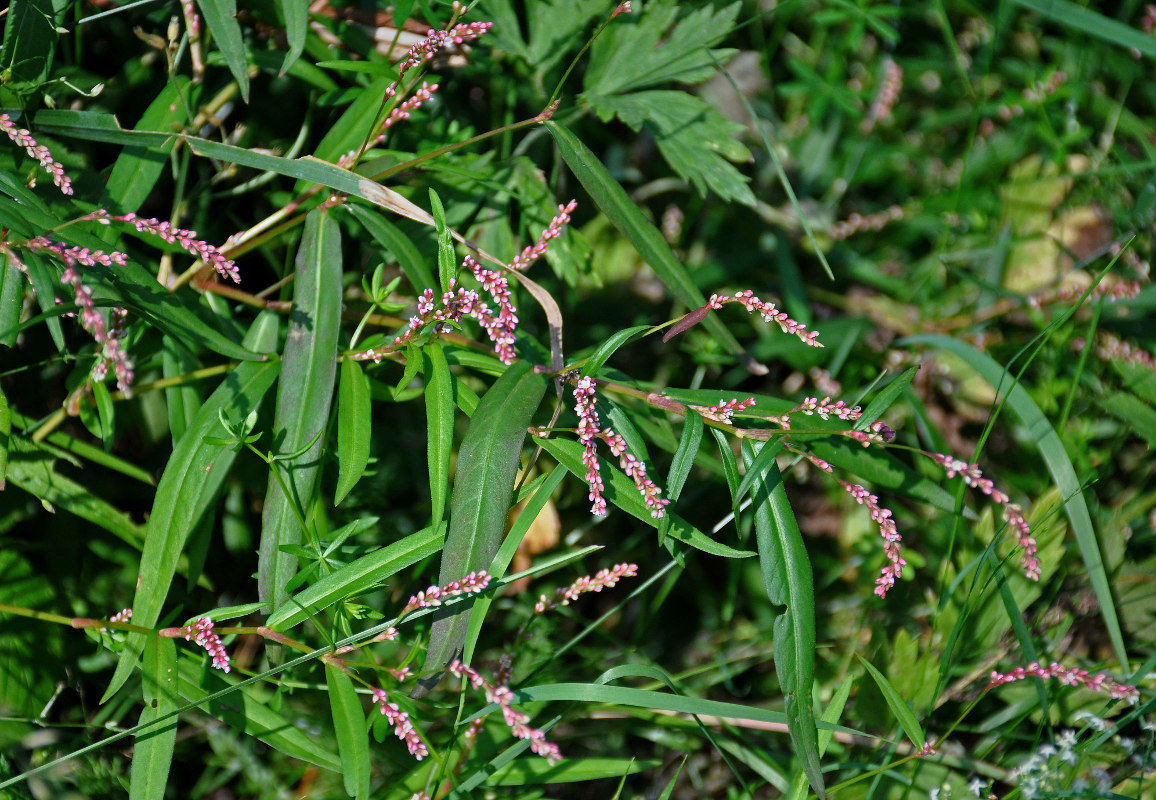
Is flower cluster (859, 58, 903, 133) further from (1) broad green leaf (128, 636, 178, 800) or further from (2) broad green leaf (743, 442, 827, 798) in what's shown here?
(1) broad green leaf (128, 636, 178, 800)

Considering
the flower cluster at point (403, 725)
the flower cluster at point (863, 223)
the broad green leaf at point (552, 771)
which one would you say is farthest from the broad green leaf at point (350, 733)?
the flower cluster at point (863, 223)

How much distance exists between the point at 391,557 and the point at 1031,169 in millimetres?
2850

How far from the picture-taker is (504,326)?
1.62 meters

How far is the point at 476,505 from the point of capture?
145 centimetres

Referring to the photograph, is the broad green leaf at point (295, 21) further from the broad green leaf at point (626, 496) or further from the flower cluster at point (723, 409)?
the flower cluster at point (723, 409)

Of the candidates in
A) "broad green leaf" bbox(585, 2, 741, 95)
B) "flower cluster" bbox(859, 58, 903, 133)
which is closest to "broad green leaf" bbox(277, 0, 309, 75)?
"broad green leaf" bbox(585, 2, 741, 95)

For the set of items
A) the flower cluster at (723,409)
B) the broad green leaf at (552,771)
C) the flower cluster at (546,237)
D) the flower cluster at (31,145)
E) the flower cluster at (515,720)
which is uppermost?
the flower cluster at (31,145)

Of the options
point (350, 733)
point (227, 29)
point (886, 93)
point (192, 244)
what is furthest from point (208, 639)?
point (886, 93)

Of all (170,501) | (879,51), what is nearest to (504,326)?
(170,501)

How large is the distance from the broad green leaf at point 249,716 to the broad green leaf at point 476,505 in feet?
1.08

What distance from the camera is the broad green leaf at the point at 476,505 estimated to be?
144cm

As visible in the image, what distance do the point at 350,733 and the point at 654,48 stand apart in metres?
1.84

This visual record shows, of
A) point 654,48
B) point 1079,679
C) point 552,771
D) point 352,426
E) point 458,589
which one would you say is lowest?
point 552,771

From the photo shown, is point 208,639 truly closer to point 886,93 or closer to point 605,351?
point 605,351
